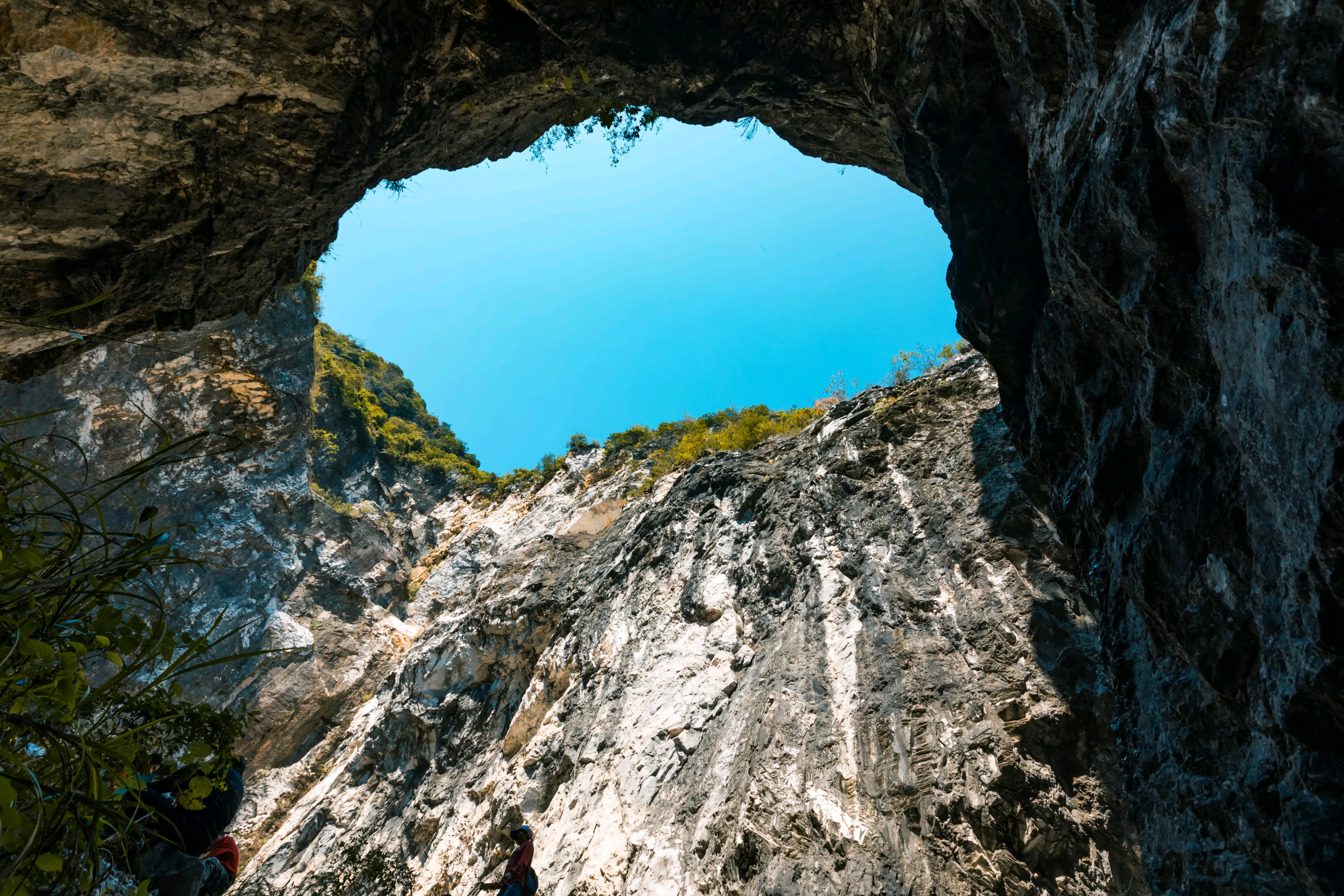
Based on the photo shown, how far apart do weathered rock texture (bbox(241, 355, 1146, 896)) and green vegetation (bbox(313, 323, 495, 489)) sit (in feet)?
51.8

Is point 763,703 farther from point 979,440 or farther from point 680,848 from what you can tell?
point 979,440

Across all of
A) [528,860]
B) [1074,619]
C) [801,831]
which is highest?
[1074,619]

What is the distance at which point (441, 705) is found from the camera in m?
14.8

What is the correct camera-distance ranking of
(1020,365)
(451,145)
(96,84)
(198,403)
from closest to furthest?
(96,84) → (1020,365) → (451,145) → (198,403)

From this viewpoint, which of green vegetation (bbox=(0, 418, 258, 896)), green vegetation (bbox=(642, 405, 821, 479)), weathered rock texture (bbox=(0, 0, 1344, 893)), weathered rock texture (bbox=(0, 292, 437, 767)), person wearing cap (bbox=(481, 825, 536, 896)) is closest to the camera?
green vegetation (bbox=(0, 418, 258, 896))

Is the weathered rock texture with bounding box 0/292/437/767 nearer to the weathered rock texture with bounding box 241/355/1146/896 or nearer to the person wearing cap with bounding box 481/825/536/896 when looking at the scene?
the weathered rock texture with bounding box 241/355/1146/896

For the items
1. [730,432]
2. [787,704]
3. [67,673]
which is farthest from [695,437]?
[67,673]

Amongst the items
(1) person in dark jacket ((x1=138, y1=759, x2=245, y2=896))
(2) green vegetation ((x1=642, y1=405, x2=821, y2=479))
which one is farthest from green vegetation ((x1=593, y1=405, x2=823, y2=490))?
(1) person in dark jacket ((x1=138, y1=759, x2=245, y2=896))

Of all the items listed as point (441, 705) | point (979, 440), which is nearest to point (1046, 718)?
point (979, 440)

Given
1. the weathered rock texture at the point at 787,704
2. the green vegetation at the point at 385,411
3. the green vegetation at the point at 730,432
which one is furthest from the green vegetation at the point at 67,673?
the green vegetation at the point at 385,411

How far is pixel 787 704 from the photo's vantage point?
7422 mm

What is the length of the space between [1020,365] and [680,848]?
6.40 m

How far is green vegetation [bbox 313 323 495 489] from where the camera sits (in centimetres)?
2802

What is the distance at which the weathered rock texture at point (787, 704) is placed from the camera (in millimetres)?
5582
